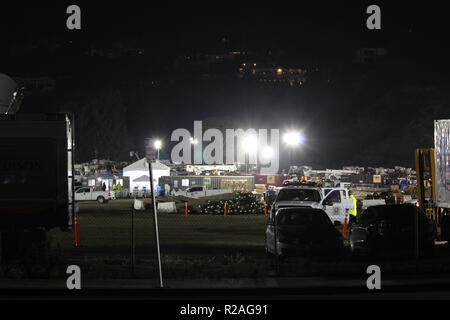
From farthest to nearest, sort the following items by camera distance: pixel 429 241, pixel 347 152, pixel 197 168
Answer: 1. pixel 347 152
2. pixel 197 168
3. pixel 429 241

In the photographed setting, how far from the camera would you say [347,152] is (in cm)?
13225

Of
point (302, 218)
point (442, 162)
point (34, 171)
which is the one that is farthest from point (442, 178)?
point (34, 171)

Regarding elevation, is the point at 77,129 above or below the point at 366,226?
above

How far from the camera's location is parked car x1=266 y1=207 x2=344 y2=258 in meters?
16.0

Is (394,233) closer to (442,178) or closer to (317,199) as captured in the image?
(442,178)

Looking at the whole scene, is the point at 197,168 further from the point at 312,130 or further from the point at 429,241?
the point at 312,130

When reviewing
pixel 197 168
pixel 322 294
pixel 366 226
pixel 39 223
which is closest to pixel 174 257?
pixel 39 223

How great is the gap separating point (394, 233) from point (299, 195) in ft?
33.4

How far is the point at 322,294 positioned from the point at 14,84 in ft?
42.3

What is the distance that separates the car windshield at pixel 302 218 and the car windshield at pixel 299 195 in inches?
336

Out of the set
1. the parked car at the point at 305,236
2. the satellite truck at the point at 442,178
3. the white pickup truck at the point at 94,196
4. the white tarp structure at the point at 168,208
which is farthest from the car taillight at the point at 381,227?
the white pickup truck at the point at 94,196

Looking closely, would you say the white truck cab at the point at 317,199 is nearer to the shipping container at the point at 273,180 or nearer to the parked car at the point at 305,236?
the parked car at the point at 305,236

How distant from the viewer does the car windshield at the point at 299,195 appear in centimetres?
2611
